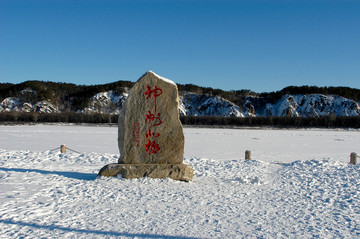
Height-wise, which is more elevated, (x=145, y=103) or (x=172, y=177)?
(x=145, y=103)

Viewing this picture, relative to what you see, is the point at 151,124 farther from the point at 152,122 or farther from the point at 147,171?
the point at 147,171

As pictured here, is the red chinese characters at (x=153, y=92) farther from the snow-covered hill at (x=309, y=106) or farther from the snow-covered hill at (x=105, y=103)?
the snow-covered hill at (x=309, y=106)

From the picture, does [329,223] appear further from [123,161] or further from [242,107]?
[242,107]

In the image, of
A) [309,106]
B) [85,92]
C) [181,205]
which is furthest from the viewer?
[85,92]

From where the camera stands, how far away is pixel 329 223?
4664 mm

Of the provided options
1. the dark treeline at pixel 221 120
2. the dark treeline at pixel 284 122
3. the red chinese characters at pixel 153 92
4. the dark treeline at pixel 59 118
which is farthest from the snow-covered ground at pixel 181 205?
the dark treeline at pixel 59 118

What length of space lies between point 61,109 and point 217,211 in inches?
3694

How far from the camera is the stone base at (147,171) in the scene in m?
7.33

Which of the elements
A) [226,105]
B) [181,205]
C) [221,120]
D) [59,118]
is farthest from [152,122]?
[226,105]

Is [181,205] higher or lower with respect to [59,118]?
lower

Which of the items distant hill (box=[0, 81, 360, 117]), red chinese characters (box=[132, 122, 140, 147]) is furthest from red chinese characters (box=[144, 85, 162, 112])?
distant hill (box=[0, 81, 360, 117])

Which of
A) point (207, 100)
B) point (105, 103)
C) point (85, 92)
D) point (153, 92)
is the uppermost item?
point (85, 92)

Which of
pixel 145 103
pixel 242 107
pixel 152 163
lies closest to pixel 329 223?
pixel 152 163

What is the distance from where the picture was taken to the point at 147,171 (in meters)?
7.36
